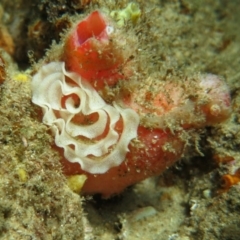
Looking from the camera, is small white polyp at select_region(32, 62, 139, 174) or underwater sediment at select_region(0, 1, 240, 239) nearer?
underwater sediment at select_region(0, 1, 240, 239)

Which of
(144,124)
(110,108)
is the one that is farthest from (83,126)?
(144,124)

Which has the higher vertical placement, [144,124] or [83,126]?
[83,126]

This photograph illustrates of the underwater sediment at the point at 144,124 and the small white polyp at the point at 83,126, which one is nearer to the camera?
the underwater sediment at the point at 144,124

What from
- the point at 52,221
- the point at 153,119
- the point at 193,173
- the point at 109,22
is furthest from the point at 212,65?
the point at 52,221

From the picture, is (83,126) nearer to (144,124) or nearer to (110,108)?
(110,108)

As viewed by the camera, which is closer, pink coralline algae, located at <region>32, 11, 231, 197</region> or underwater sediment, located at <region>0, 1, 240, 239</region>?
underwater sediment, located at <region>0, 1, 240, 239</region>

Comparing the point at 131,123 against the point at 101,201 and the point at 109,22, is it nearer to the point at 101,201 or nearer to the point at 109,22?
the point at 109,22
